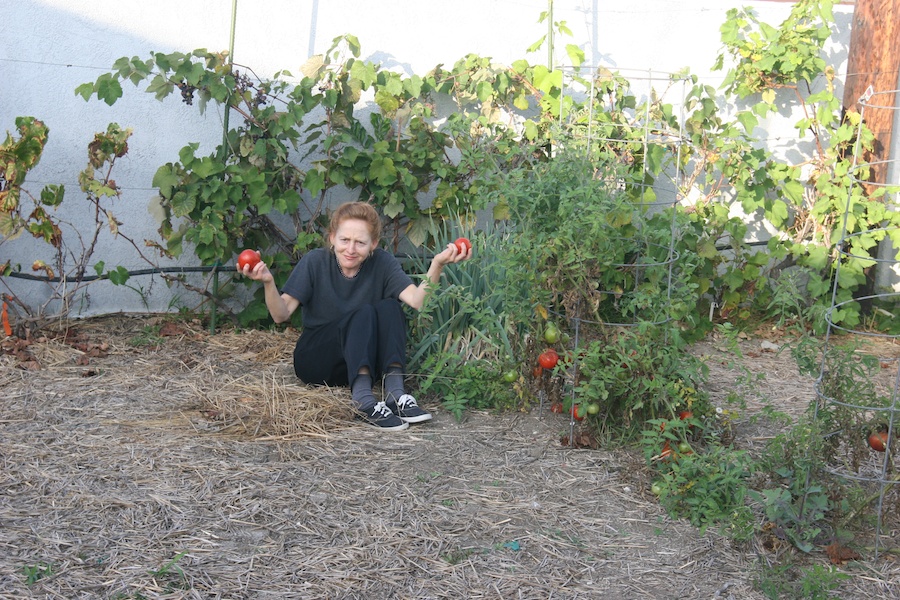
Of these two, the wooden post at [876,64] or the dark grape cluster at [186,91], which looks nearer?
the dark grape cluster at [186,91]

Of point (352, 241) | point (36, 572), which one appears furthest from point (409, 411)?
point (36, 572)

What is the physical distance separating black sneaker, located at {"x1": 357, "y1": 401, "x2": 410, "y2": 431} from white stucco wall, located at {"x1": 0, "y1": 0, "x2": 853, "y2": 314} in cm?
181

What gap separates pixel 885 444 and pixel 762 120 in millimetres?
3221

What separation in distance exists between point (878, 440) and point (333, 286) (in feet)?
7.58

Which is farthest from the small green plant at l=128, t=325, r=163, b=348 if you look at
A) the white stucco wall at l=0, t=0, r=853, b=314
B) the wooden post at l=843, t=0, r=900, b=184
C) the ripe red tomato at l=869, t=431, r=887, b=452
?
the wooden post at l=843, t=0, r=900, b=184

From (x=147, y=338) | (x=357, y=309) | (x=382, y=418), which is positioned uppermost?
(x=357, y=309)

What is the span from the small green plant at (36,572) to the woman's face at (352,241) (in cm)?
188

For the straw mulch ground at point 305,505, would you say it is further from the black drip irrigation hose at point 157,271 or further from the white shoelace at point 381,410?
the black drip irrigation hose at point 157,271

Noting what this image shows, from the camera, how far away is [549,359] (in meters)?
3.54

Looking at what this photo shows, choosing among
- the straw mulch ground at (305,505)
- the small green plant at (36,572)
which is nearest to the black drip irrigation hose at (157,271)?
the straw mulch ground at (305,505)

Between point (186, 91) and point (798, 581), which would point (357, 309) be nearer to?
point (186, 91)

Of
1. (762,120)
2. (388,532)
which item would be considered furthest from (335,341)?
(762,120)

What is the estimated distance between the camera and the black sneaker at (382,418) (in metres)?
3.70

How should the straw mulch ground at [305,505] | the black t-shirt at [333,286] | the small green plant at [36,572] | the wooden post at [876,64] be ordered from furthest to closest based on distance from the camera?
the wooden post at [876,64] → the black t-shirt at [333,286] → the straw mulch ground at [305,505] → the small green plant at [36,572]
